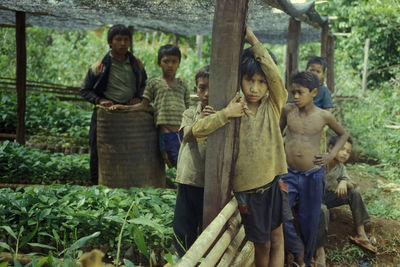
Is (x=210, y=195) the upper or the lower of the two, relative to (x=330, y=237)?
upper

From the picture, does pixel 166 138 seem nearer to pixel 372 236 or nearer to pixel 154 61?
pixel 372 236

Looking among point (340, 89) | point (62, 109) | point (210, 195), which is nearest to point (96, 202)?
point (210, 195)

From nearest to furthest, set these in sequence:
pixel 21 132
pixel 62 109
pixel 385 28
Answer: pixel 21 132 < pixel 62 109 < pixel 385 28

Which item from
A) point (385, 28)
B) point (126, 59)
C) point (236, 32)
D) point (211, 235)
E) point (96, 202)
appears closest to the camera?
point (211, 235)

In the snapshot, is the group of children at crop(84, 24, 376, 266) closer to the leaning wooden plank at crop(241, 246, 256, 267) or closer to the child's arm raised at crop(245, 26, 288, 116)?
the child's arm raised at crop(245, 26, 288, 116)

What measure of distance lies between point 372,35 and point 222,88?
480 inches

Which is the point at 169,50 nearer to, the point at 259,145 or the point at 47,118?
the point at 259,145

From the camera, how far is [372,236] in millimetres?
4371

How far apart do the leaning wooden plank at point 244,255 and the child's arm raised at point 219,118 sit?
0.91 metres

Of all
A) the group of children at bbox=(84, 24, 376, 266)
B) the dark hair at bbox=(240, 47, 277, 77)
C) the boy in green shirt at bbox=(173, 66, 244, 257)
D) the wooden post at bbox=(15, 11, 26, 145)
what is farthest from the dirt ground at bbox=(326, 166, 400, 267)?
the wooden post at bbox=(15, 11, 26, 145)

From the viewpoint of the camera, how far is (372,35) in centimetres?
1293

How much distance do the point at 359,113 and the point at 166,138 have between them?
7.65m

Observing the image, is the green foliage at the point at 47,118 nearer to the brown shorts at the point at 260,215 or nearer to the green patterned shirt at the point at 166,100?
the green patterned shirt at the point at 166,100

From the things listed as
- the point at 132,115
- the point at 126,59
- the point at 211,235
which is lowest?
the point at 211,235
